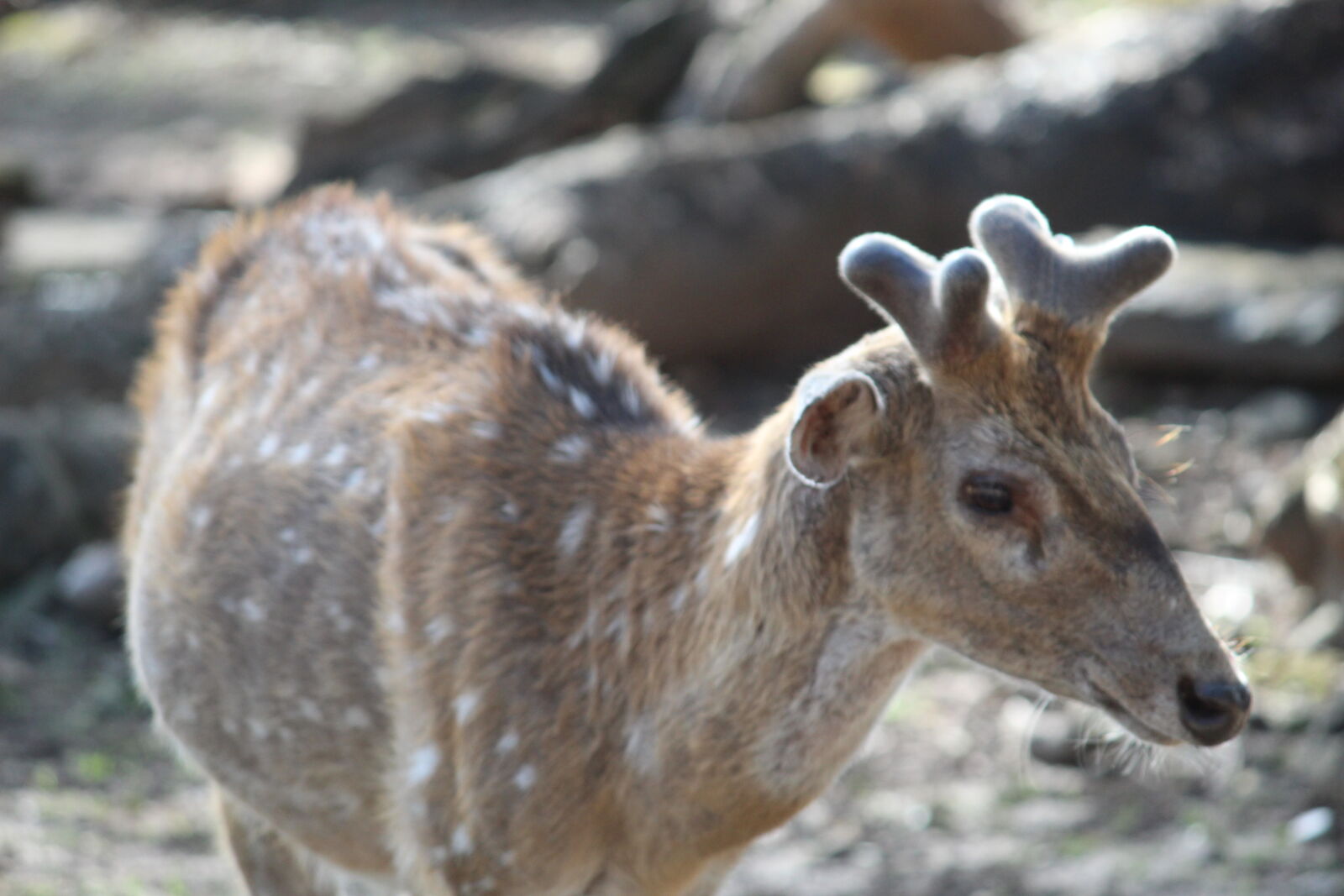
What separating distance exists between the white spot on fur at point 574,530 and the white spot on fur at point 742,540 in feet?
1.32

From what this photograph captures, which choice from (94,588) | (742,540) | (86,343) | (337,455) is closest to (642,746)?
(742,540)

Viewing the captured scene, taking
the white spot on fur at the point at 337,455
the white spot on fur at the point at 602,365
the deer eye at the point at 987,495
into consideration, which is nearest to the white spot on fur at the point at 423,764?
the white spot on fur at the point at 337,455

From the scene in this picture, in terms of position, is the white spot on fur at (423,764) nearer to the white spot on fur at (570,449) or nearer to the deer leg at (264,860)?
the white spot on fur at (570,449)

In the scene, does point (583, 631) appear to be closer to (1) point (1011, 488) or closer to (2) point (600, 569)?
(2) point (600, 569)

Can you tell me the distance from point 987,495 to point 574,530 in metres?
→ 1.00

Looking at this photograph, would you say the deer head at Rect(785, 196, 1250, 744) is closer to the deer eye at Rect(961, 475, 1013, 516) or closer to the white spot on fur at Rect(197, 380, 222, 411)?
the deer eye at Rect(961, 475, 1013, 516)

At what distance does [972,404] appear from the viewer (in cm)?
306

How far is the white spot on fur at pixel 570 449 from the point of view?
12.3 feet

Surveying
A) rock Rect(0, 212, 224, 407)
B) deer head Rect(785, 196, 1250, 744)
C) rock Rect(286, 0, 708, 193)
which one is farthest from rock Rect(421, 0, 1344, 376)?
deer head Rect(785, 196, 1250, 744)

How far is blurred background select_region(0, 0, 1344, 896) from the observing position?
518 centimetres

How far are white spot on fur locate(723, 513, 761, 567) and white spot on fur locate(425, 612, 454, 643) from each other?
0.64m

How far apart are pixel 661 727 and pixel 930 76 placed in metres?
7.61

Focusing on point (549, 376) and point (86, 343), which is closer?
point (549, 376)

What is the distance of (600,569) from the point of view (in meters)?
3.56
